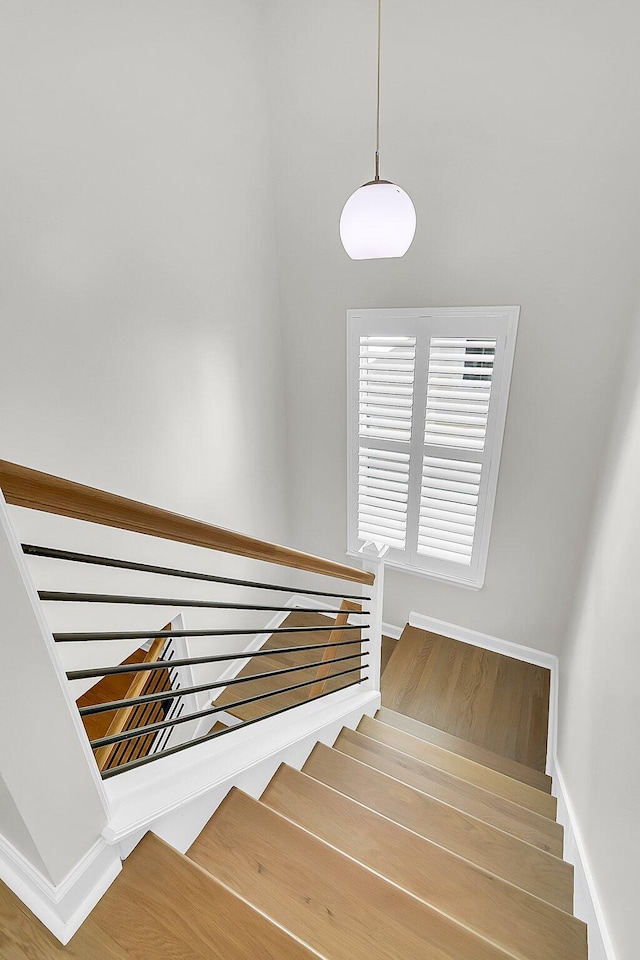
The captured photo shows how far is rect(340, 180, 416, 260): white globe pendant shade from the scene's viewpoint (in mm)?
1570

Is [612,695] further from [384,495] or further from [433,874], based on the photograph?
[384,495]

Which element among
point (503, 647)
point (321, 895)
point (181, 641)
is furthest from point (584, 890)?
point (181, 641)

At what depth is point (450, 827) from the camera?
179cm

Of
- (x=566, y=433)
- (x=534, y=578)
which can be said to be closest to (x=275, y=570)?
(x=534, y=578)

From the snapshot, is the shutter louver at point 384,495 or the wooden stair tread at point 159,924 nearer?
the wooden stair tread at point 159,924

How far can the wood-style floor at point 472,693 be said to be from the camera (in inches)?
116

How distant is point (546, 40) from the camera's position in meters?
2.13

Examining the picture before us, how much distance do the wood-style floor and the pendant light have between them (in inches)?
103

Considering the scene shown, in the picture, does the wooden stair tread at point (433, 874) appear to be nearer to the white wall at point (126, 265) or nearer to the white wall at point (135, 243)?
the white wall at point (126, 265)

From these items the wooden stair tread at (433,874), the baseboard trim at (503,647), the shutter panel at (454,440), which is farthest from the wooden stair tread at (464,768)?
the shutter panel at (454,440)

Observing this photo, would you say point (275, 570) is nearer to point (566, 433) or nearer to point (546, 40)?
point (566, 433)

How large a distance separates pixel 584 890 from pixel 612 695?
1.99 ft

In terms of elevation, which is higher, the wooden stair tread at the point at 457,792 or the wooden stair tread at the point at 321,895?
the wooden stair tread at the point at 321,895

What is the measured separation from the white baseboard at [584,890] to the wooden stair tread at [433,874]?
4 cm
